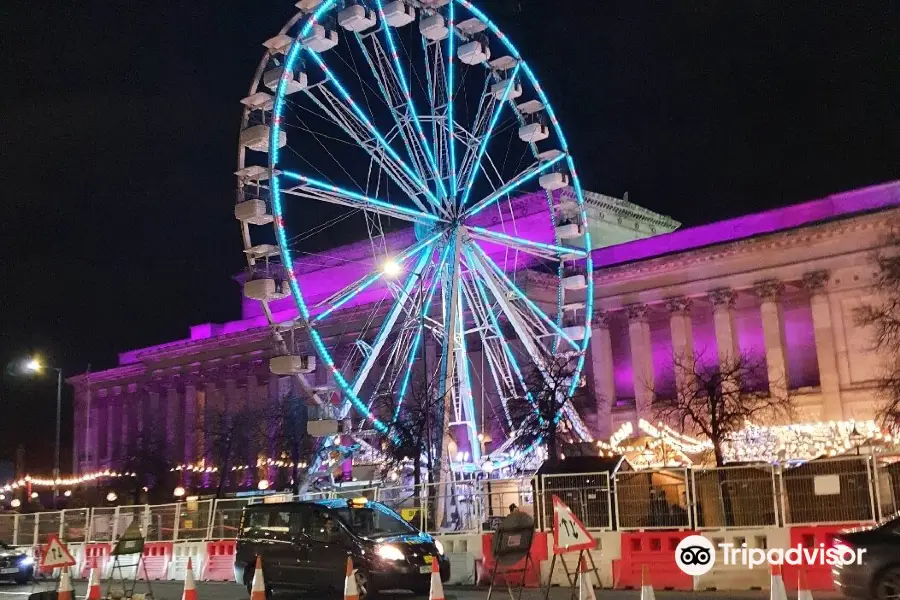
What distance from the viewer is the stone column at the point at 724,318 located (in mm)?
61688

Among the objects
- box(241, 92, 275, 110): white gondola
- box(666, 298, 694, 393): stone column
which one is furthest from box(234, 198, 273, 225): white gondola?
box(666, 298, 694, 393): stone column

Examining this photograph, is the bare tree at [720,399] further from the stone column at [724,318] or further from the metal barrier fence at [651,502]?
the metal barrier fence at [651,502]

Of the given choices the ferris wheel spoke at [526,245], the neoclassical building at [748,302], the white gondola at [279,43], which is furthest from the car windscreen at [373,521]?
the neoclassical building at [748,302]

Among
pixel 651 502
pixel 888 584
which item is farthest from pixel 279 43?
pixel 888 584

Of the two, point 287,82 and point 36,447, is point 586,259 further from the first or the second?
point 36,447

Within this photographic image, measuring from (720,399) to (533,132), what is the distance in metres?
17.9

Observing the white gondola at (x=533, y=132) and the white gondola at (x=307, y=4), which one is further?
the white gondola at (x=533, y=132)

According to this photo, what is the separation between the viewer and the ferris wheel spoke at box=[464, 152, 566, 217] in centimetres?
3600

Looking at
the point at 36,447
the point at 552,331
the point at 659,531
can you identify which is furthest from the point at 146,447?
the point at 659,531

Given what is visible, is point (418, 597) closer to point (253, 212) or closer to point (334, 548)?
point (334, 548)

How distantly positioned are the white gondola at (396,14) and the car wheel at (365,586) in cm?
2099

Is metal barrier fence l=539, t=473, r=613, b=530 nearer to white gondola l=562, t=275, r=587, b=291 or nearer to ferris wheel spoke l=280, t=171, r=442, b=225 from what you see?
ferris wheel spoke l=280, t=171, r=442, b=225

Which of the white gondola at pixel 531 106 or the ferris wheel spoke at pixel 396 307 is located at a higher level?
the white gondola at pixel 531 106

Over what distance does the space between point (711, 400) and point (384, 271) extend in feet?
69.2
